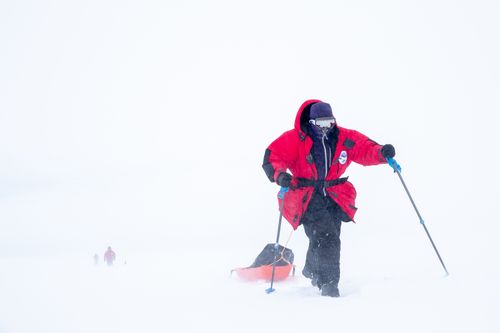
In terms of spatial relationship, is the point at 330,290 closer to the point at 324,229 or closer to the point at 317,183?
the point at 324,229

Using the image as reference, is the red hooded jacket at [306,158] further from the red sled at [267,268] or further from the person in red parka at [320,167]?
the red sled at [267,268]

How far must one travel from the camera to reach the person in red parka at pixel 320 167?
4930 millimetres

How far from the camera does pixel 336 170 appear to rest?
5.02 m

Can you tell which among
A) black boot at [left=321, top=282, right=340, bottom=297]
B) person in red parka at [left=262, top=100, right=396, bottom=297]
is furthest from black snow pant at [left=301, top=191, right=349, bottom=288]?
black boot at [left=321, top=282, right=340, bottom=297]

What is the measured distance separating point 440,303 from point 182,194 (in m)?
49.8

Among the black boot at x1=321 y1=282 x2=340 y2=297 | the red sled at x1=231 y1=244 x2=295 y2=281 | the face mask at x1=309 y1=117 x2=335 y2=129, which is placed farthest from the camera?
the red sled at x1=231 y1=244 x2=295 y2=281

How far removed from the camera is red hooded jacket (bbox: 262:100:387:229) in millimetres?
4953

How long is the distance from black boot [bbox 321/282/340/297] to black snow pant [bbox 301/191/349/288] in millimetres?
142

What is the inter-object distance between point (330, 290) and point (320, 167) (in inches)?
51.5

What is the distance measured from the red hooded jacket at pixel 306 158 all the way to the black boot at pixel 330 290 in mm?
712

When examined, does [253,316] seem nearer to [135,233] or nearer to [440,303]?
[440,303]

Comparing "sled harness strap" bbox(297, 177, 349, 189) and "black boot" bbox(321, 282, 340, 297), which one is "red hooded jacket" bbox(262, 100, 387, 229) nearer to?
"sled harness strap" bbox(297, 177, 349, 189)

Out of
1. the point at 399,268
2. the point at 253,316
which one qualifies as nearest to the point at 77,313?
the point at 253,316

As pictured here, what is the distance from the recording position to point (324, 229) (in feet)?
16.5
